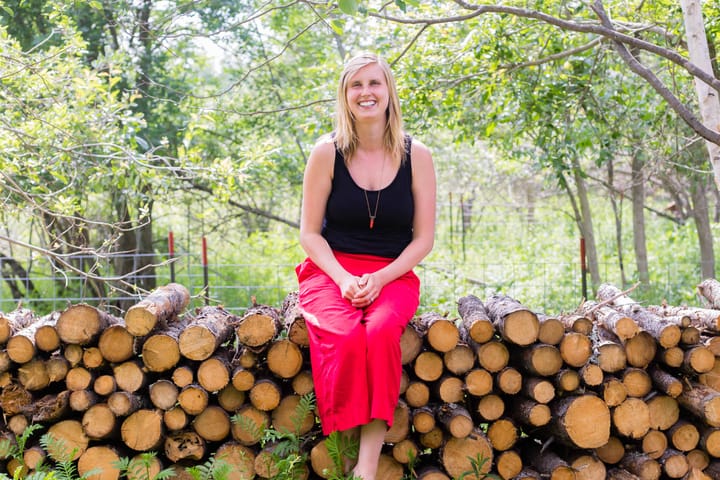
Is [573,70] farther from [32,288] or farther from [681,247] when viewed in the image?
[32,288]

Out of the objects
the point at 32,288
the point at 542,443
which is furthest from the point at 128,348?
the point at 32,288

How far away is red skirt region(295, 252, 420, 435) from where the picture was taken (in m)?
2.90

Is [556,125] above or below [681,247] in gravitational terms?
above

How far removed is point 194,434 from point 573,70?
4.50 m

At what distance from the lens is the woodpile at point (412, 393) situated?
3143 mm

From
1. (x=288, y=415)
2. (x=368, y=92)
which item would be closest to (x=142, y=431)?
(x=288, y=415)

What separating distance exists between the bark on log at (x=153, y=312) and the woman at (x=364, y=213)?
628mm

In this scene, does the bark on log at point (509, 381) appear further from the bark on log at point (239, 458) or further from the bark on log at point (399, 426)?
the bark on log at point (239, 458)

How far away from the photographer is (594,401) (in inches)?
124

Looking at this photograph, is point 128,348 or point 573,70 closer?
point 128,348

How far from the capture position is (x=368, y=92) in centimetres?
330

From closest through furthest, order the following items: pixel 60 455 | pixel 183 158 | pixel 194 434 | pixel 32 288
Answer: pixel 60 455 → pixel 194 434 → pixel 183 158 → pixel 32 288

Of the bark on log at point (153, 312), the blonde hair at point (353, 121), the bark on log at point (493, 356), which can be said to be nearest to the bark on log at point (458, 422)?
the bark on log at point (493, 356)

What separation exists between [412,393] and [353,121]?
4.15ft
